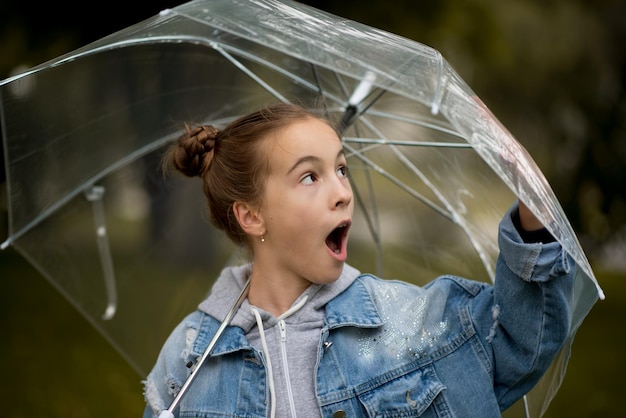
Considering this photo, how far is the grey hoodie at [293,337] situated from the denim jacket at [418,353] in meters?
0.03

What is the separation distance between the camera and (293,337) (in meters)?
2.31

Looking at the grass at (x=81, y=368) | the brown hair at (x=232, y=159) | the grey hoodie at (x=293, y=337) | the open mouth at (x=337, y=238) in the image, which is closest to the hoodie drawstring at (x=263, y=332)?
the grey hoodie at (x=293, y=337)

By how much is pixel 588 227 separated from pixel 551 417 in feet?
12.6

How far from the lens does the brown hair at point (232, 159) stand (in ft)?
7.85

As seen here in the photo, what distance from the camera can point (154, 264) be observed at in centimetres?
319

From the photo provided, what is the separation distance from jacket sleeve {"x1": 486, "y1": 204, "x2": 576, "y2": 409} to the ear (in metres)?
0.62

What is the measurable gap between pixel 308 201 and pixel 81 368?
389 centimetres

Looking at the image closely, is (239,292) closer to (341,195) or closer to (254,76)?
(341,195)

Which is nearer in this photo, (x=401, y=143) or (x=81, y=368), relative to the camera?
(x=401, y=143)

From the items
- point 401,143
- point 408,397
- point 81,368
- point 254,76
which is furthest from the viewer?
point 81,368

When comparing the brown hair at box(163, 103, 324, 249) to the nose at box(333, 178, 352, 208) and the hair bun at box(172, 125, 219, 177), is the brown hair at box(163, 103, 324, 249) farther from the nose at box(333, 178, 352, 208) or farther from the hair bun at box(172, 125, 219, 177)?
the nose at box(333, 178, 352, 208)

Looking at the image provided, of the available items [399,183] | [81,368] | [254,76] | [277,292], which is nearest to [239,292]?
[277,292]

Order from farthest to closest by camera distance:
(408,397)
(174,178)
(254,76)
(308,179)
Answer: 1. (174,178)
2. (254,76)
3. (308,179)
4. (408,397)

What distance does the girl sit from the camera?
2.14 metres
